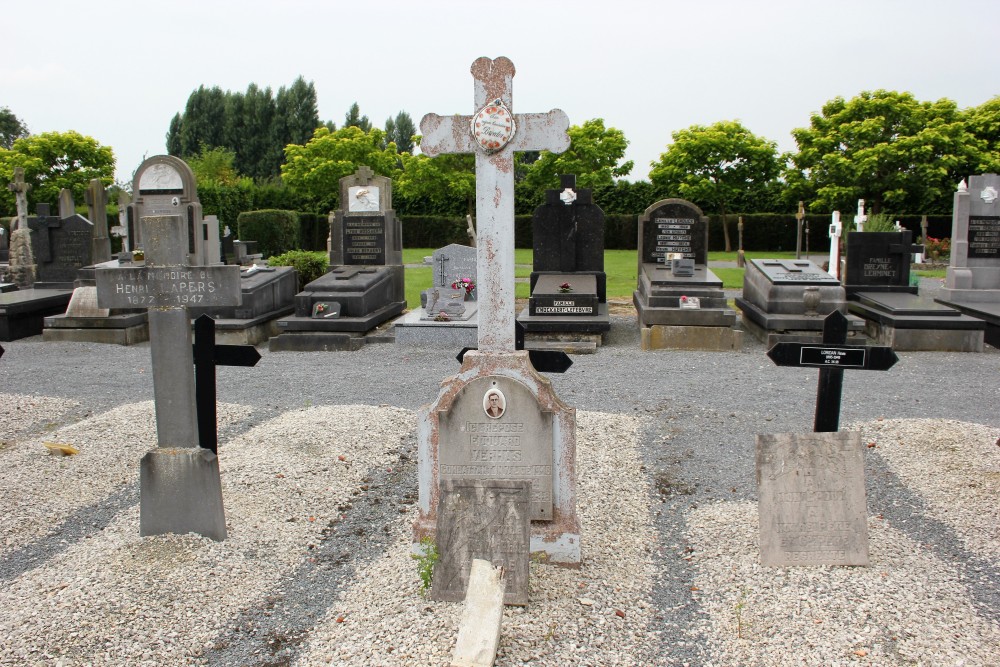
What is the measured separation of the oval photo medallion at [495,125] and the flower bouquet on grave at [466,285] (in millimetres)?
8241

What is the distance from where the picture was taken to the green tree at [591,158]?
33.7m

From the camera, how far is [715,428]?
6980 mm

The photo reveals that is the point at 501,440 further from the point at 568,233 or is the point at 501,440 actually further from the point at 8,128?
the point at 8,128

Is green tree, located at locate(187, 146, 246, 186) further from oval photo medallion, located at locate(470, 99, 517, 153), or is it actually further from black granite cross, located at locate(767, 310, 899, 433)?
black granite cross, located at locate(767, 310, 899, 433)

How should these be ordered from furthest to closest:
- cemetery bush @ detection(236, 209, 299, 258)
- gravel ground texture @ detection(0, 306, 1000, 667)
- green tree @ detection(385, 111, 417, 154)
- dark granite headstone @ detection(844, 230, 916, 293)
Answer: green tree @ detection(385, 111, 417, 154), cemetery bush @ detection(236, 209, 299, 258), dark granite headstone @ detection(844, 230, 916, 293), gravel ground texture @ detection(0, 306, 1000, 667)

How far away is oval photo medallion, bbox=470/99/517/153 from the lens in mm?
4355

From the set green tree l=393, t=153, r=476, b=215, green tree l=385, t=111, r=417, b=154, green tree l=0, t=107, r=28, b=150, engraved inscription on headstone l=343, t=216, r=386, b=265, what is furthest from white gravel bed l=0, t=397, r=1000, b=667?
green tree l=385, t=111, r=417, b=154

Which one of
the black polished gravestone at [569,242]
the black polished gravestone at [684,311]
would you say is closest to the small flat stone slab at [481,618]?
the black polished gravestone at [684,311]

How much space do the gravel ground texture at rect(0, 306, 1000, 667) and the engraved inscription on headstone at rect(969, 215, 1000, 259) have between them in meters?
5.88

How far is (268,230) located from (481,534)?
28021 mm

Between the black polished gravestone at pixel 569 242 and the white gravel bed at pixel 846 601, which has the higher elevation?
the black polished gravestone at pixel 569 242

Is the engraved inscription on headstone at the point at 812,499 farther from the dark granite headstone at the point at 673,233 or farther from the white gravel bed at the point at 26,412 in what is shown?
the dark granite headstone at the point at 673,233

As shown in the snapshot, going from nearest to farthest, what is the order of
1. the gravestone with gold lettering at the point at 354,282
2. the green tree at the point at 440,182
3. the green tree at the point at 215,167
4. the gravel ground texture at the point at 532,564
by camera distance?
1. the gravel ground texture at the point at 532,564
2. the gravestone with gold lettering at the point at 354,282
3. the green tree at the point at 440,182
4. the green tree at the point at 215,167

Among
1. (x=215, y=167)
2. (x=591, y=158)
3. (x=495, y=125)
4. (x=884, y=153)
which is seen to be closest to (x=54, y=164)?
(x=215, y=167)
